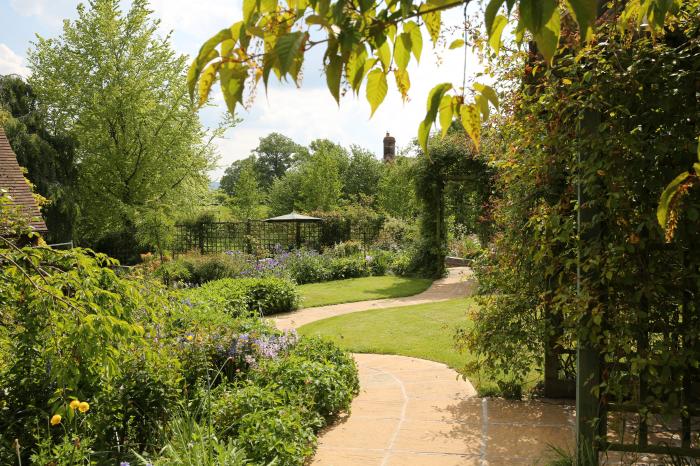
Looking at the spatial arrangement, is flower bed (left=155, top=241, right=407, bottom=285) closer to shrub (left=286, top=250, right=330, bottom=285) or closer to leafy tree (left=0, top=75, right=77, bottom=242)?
shrub (left=286, top=250, right=330, bottom=285)

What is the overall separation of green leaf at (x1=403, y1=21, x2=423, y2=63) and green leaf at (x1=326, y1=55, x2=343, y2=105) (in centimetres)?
24

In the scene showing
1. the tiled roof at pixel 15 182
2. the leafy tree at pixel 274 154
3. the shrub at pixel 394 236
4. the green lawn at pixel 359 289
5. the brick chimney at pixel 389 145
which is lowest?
the green lawn at pixel 359 289

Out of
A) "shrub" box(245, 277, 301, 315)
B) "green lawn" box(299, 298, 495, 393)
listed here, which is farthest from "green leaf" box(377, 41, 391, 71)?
"shrub" box(245, 277, 301, 315)

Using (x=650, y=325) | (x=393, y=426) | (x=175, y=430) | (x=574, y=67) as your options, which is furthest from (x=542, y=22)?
(x=393, y=426)

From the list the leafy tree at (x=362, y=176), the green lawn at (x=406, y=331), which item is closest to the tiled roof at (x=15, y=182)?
the green lawn at (x=406, y=331)

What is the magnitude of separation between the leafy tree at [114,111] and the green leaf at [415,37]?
1906 cm

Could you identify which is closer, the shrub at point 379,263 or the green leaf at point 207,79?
the green leaf at point 207,79

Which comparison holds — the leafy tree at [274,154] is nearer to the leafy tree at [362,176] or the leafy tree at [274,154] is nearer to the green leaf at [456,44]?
the leafy tree at [362,176]

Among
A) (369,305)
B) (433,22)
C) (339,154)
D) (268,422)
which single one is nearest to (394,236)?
(369,305)

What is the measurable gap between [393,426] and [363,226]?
1446 centimetres

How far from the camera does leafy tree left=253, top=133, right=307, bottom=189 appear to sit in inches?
2292

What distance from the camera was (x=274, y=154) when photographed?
58.7 m

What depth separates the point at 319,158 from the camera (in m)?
31.6

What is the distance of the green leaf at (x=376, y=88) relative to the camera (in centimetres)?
114
